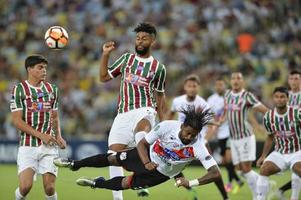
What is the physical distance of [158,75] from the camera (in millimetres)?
9922

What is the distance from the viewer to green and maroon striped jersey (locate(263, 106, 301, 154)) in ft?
34.9

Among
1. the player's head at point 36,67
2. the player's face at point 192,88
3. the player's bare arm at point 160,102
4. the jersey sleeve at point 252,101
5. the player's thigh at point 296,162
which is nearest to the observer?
the player's head at point 36,67

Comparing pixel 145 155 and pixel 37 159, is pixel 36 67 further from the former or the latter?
pixel 145 155

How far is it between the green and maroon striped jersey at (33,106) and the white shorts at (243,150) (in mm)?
4694

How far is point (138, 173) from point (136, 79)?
1372 millimetres

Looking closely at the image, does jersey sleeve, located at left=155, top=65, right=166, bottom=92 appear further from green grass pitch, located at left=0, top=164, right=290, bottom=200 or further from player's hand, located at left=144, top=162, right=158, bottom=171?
green grass pitch, located at left=0, top=164, right=290, bottom=200

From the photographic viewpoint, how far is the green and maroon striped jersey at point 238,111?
42.5ft

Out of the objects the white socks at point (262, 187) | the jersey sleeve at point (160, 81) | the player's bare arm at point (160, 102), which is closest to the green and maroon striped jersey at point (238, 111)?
the white socks at point (262, 187)

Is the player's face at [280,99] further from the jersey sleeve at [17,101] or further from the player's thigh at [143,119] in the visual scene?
the jersey sleeve at [17,101]

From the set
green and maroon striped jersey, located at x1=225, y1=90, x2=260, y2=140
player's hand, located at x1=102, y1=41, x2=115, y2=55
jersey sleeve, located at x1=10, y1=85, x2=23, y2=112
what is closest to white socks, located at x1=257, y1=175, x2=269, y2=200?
green and maroon striped jersey, located at x1=225, y1=90, x2=260, y2=140

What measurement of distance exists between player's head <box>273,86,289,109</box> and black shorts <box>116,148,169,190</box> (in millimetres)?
2508

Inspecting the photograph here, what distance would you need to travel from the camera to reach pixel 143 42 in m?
9.68

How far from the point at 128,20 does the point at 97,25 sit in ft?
3.41

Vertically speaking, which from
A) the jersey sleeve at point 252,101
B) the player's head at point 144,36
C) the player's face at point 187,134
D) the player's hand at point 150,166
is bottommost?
the player's hand at point 150,166
